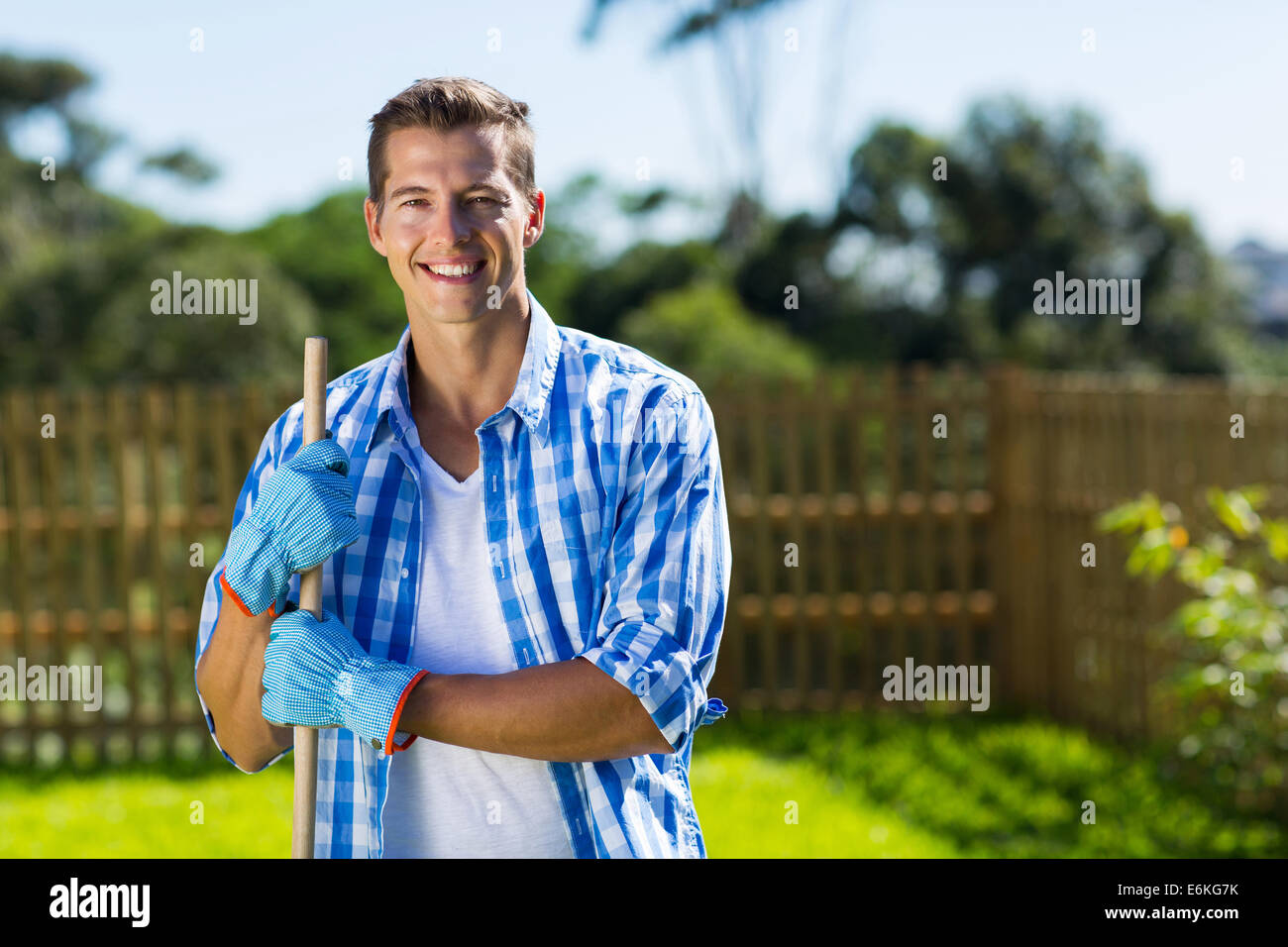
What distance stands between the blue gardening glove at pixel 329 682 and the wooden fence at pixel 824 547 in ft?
16.5

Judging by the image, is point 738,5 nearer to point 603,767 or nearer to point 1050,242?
point 1050,242

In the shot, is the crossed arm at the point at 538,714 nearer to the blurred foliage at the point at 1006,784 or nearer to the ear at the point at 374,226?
the ear at the point at 374,226

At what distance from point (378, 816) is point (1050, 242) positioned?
15.3 m

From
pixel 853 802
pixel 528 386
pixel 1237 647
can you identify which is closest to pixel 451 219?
pixel 528 386

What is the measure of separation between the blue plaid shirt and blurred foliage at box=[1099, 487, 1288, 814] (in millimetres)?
3103

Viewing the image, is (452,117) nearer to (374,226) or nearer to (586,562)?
(374,226)

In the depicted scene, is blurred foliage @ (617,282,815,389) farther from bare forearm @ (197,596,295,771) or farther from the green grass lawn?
bare forearm @ (197,596,295,771)

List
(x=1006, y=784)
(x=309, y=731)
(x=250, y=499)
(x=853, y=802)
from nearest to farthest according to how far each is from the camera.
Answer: (x=309, y=731)
(x=250, y=499)
(x=853, y=802)
(x=1006, y=784)

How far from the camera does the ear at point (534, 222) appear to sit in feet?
6.59

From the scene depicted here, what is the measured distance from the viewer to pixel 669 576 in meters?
1.80

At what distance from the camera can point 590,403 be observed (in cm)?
193

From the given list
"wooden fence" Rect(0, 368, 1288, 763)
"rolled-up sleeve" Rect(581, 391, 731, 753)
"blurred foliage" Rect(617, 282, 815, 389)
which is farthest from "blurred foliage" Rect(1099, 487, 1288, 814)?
"blurred foliage" Rect(617, 282, 815, 389)

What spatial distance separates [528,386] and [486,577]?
29 cm

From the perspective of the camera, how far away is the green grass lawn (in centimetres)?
499
